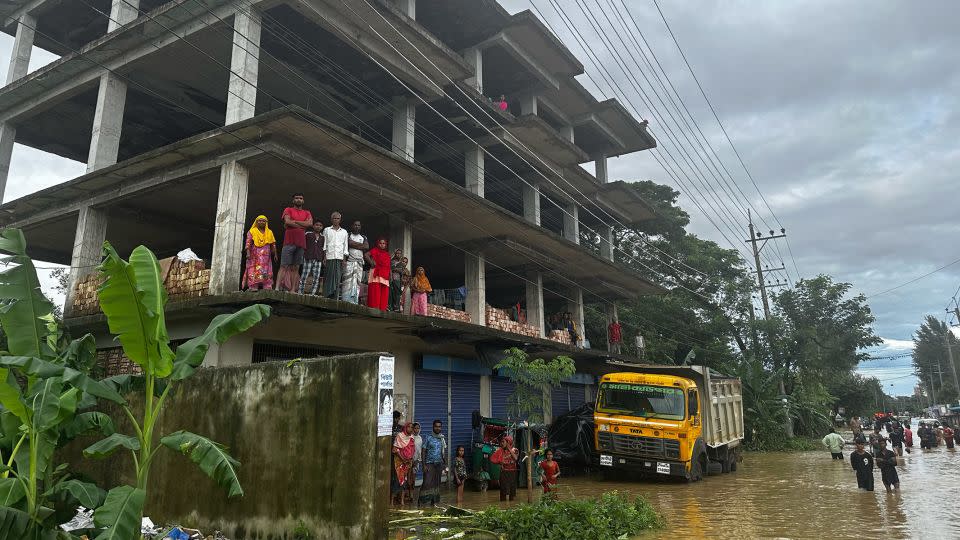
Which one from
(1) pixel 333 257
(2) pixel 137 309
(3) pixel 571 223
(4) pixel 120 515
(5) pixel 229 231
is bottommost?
(4) pixel 120 515

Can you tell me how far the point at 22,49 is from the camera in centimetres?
1694

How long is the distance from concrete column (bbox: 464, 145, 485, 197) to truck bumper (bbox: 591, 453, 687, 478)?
914 centimetres

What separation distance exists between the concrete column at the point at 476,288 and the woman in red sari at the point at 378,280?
16.6 feet

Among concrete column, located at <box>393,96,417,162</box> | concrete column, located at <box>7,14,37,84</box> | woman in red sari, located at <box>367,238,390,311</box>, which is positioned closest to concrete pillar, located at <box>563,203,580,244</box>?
concrete column, located at <box>393,96,417,162</box>

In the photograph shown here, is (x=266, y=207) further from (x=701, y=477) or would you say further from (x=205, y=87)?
(x=701, y=477)

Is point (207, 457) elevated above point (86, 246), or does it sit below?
below

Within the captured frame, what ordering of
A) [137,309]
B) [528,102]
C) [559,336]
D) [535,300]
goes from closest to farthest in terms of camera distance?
[137,309], [559,336], [535,300], [528,102]

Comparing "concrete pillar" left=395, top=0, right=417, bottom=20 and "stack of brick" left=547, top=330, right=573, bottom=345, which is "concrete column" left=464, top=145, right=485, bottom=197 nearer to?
"concrete pillar" left=395, top=0, right=417, bottom=20

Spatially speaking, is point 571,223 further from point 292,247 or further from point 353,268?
point 292,247

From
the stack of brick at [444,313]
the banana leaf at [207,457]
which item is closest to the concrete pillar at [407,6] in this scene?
the stack of brick at [444,313]

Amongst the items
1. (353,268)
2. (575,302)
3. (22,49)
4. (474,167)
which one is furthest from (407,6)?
(575,302)

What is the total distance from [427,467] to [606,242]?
17557 millimetres

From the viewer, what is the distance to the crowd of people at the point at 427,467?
11182mm

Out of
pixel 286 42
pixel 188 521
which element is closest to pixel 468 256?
pixel 286 42
